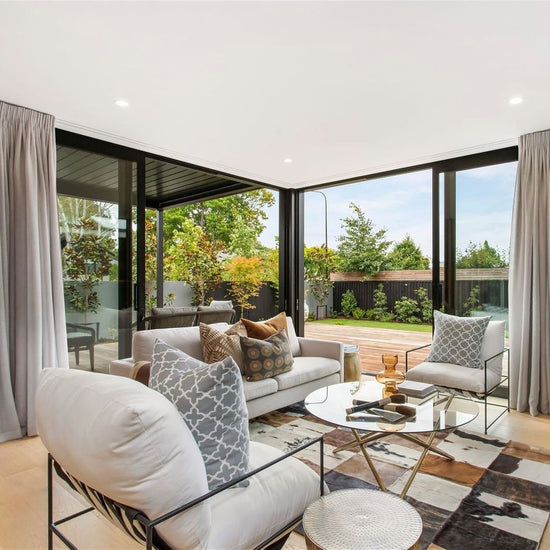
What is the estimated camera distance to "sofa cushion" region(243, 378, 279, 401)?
10.4 ft

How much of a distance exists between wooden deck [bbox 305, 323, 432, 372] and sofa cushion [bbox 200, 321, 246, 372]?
2.72 m

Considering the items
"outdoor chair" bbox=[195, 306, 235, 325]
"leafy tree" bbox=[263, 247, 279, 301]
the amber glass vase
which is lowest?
the amber glass vase

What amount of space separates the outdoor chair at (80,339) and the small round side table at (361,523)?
3.10m

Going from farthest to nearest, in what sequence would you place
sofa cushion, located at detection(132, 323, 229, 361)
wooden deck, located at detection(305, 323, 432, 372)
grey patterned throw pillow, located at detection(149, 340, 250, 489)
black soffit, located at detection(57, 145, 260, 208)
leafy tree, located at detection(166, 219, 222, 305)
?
1. leafy tree, located at detection(166, 219, 222, 305)
2. wooden deck, located at detection(305, 323, 432, 372)
3. black soffit, located at detection(57, 145, 260, 208)
4. sofa cushion, located at detection(132, 323, 229, 361)
5. grey patterned throw pillow, located at detection(149, 340, 250, 489)

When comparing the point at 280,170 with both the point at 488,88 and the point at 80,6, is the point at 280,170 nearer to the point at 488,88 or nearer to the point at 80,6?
the point at 488,88

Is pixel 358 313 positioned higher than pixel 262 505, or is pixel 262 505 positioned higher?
pixel 262 505

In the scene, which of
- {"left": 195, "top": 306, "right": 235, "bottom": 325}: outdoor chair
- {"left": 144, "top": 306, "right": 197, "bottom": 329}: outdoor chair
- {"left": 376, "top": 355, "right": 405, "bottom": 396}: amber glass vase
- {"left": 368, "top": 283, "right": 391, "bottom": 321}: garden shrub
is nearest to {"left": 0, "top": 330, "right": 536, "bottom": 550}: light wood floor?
{"left": 144, "top": 306, "right": 197, "bottom": 329}: outdoor chair

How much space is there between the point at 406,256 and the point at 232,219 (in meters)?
4.48

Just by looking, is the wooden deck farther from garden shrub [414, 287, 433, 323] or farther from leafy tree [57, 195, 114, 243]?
leafy tree [57, 195, 114, 243]

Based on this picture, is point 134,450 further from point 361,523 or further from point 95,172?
point 95,172

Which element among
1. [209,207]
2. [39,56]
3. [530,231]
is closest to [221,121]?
[39,56]

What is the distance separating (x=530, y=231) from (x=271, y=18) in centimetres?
313

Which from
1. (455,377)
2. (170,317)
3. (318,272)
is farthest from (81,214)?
(318,272)

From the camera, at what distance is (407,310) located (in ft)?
31.6
